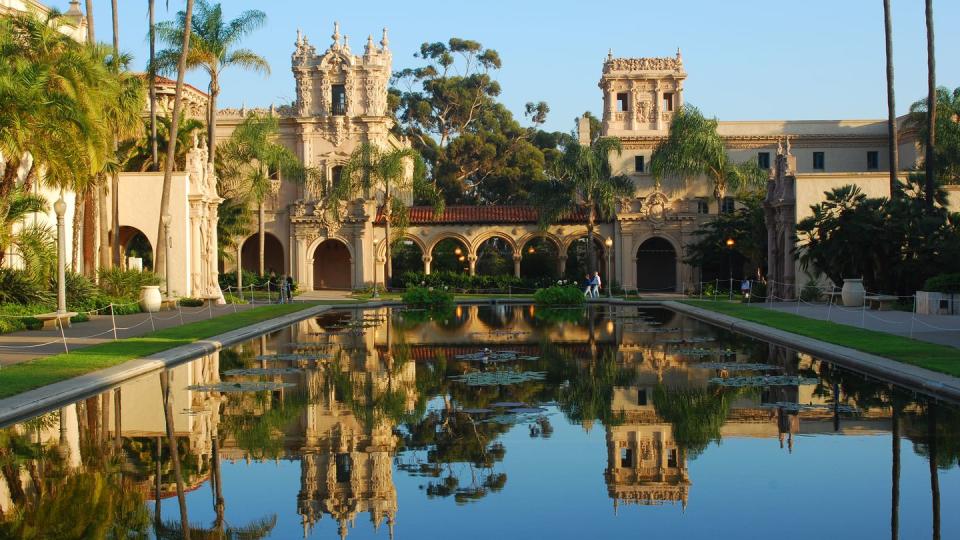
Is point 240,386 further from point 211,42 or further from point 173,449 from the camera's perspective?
point 211,42

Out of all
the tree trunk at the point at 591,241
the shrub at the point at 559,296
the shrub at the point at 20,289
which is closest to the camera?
the shrub at the point at 20,289

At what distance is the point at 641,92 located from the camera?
63.9 meters

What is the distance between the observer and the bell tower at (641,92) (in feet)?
209

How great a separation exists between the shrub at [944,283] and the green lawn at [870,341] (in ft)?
13.9

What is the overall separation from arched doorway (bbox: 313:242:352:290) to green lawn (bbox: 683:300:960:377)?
33.2 meters

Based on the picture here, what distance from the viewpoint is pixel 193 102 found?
64.4 m

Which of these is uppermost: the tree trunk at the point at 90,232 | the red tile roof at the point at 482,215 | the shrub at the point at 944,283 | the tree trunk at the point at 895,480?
the red tile roof at the point at 482,215

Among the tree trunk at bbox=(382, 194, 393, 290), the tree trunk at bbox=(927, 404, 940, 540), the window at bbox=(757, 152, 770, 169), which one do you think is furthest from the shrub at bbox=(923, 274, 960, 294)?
the window at bbox=(757, 152, 770, 169)

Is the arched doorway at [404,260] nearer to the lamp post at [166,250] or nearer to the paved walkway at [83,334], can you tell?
the lamp post at [166,250]

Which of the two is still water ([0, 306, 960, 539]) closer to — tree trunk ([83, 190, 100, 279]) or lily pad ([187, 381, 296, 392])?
lily pad ([187, 381, 296, 392])

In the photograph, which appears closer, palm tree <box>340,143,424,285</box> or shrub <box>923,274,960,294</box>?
shrub <box>923,274,960,294</box>

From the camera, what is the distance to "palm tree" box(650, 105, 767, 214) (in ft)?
186

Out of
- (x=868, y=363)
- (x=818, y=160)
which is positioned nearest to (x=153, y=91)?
(x=868, y=363)

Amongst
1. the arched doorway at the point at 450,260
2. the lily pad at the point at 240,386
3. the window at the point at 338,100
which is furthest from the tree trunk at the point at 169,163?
the lily pad at the point at 240,386
